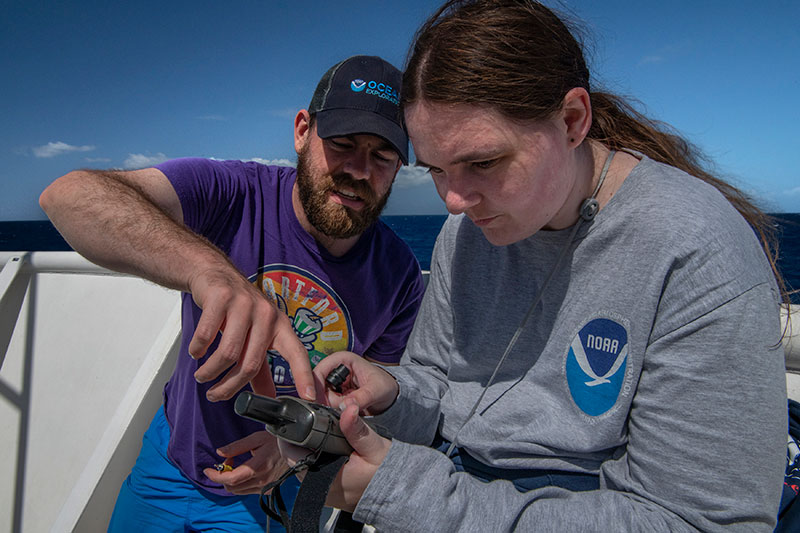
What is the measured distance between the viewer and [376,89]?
195 cm

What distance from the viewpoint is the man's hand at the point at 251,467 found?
A: 173 centimetres

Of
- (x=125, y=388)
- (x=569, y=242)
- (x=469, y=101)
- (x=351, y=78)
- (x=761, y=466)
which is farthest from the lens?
(x=125, y=388)

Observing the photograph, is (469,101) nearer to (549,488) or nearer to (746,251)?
(746,251)

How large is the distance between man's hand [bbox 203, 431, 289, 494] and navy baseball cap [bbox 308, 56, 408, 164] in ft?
3.79

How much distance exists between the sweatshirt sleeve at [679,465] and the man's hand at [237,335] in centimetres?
29

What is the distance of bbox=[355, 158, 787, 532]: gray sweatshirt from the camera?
878mm

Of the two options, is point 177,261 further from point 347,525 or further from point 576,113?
point 576,113

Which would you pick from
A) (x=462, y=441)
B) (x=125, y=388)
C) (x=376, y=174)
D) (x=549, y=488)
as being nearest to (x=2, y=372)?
(x=125, y=388)

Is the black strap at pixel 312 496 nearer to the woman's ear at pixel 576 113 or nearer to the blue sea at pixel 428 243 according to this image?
the woman's ear at pixel 576 113

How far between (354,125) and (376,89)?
0.69ft

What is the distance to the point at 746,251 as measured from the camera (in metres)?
0.94

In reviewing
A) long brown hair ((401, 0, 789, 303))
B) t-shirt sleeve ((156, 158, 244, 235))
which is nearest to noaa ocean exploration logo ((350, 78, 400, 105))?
t-shirt sleeve ((156, 158, 244, 235))

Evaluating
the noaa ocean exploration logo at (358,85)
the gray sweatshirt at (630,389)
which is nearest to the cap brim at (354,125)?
the noaa ocean exploration logo at (358,85)

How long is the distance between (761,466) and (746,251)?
38cm
